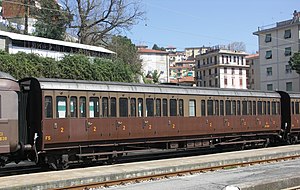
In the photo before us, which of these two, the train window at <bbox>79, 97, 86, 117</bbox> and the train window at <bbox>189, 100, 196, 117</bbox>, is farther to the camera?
the train window at <bbox>189, 100, 196, 117</bbox>

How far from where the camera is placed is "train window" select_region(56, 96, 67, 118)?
1525 centimetres

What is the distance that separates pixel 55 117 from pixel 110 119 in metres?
2.43

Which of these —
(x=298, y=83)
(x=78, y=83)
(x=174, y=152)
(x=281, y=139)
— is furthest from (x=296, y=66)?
(x=78, y=83)

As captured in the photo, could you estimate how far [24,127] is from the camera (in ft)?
49.0

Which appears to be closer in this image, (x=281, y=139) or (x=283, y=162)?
(x=283, y=162)

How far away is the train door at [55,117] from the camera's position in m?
14.9

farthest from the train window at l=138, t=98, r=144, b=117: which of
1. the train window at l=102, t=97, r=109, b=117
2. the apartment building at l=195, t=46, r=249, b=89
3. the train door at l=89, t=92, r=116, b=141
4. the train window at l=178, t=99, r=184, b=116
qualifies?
the apartment building at l=195, t=46, r=249, b=89

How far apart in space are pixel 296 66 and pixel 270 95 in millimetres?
34496

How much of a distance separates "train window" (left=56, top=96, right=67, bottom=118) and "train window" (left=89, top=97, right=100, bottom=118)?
3.64 feet

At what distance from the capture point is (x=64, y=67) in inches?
1266

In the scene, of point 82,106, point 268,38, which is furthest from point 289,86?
point 82,106

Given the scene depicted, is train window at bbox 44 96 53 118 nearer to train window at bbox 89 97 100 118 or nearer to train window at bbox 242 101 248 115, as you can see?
train window at bbox 89 97 100 118

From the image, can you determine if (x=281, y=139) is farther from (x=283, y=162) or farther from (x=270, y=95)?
(x=283, y=162)

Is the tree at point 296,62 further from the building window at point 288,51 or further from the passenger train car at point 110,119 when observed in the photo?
the passenger train car at point 110,119
